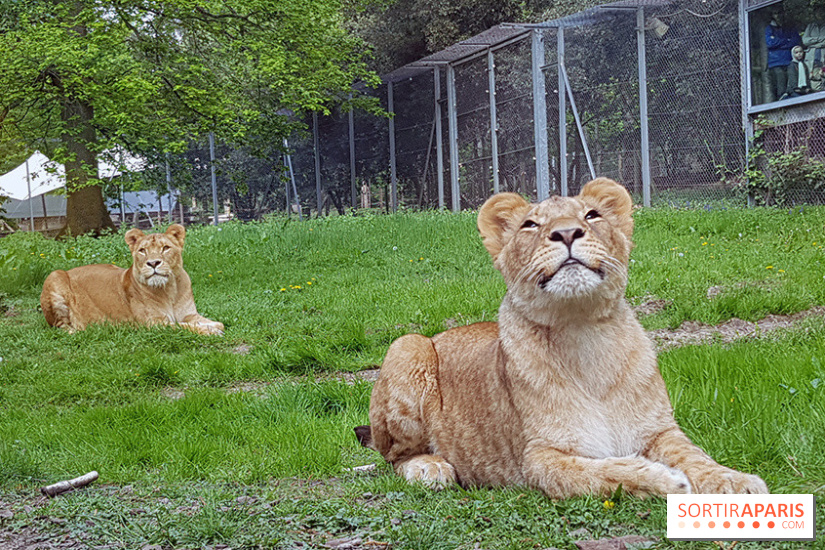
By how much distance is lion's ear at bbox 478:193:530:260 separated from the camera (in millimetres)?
4195

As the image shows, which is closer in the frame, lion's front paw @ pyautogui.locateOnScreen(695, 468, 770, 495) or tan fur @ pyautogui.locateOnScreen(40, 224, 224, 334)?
lion's front paw @ pyautogui.locateOnScreen(695, 468, 770, 495)

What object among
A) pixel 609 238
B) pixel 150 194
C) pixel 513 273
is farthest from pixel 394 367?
pixel 150 194

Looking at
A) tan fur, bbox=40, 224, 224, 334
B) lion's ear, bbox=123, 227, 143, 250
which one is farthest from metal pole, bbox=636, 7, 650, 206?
lion's ear, bbox=123, 227, 143, 250

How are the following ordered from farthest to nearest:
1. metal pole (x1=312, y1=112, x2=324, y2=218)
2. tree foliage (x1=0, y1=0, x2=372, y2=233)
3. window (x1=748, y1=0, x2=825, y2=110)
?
metal pole (x1=312, y1=112, x2=324, y2=218) → window (x1=748, y1=0, x2=825, y2=110) → tree foliage (x1=0, y1=0, x2=372, y2=233)

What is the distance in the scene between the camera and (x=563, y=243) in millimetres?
3621

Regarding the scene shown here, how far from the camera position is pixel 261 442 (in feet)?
19.8

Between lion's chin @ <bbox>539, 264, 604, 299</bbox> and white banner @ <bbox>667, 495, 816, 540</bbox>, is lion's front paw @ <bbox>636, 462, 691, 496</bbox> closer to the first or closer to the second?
white banner @ <bbox>667, 495, 816, 540</bbox>

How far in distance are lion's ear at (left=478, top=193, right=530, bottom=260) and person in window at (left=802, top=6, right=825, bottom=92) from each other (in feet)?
45.8

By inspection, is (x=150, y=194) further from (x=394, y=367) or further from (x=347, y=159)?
(x=394, y=367)

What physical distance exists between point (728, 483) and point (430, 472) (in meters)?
1.55

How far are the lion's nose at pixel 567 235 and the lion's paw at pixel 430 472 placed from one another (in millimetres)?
1468

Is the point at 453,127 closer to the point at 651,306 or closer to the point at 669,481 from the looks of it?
the point at 651,306

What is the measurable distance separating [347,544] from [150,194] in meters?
35.7

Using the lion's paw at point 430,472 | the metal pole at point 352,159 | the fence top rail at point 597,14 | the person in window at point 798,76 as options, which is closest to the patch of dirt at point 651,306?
the lion's paw at point 430,472
